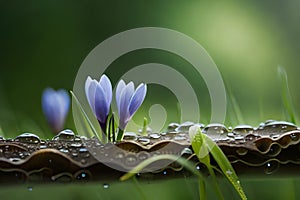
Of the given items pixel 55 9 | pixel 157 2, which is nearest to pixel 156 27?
pixel 157 2

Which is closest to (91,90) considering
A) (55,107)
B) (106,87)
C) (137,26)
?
(106,87)

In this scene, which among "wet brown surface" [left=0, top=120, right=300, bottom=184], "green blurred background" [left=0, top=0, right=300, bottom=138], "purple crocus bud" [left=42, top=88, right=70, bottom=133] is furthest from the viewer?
"green blurred background" [left=0, top=0, right=300, bottom=138]

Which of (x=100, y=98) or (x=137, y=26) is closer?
(x=100, y=98)

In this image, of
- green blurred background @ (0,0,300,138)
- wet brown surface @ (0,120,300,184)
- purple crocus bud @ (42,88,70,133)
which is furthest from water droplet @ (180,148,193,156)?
green blurred background @ (0,0,300,138)

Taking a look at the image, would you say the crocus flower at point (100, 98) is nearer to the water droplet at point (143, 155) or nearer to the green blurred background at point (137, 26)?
the water droplet at point (143, 155)

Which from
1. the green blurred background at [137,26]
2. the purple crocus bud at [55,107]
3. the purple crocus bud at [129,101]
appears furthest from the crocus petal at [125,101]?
the green blurred background at [137,26]

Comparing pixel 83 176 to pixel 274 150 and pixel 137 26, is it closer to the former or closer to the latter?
pixel 274 150

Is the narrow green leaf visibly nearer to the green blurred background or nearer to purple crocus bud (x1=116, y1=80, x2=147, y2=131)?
purple crocus bud (x1=116, y1=80, x2=147, y2=131)
